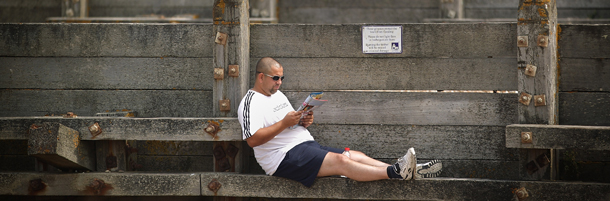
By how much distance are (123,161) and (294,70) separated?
6.63 ft

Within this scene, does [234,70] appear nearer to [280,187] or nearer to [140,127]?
[140,127]

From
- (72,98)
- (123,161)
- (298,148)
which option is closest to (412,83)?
(298,148)

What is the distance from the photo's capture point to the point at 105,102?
16.3 feet

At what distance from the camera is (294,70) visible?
484 centimetres

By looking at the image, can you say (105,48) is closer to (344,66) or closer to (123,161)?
(123,161)

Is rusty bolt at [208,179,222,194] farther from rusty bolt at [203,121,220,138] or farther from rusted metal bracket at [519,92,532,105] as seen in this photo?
rusted metal bracket at [519,92,532,105]

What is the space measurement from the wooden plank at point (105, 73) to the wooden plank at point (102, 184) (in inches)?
37.0

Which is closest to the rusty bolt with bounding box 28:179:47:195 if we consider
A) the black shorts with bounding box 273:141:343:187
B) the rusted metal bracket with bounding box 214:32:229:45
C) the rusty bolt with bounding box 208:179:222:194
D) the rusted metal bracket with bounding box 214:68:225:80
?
the rusty bolt with bounding box 208:179:222:194

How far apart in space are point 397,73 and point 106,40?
305 centimetres

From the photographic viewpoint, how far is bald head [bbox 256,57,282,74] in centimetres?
441

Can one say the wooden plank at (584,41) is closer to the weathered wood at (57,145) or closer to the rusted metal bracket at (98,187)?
the rusted metal bracket at (98,187)

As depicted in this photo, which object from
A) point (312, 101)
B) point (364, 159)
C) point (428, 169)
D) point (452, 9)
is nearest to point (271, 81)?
point (312, 101)

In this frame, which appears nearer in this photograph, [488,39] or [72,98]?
[488,39]

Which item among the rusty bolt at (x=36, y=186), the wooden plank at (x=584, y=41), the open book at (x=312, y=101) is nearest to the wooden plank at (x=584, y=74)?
the wooden plank at (x=584, y=41)
